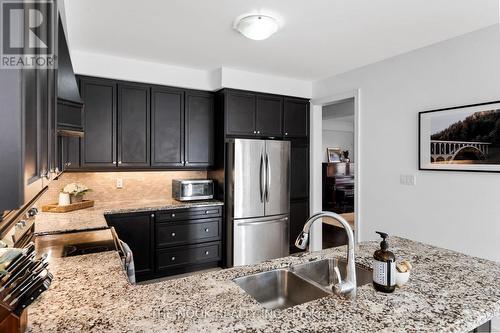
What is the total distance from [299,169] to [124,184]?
244 centimetres

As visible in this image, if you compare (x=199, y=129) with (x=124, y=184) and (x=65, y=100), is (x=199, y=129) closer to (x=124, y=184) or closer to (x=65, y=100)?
(x=124, y=184)

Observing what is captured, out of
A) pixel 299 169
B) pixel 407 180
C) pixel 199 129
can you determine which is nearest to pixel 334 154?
pixel 299 169

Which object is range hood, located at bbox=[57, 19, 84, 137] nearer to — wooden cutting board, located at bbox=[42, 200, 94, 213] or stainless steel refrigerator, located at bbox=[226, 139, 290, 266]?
wooden cutting board, located at bbox=[42, 200, 94, 213]

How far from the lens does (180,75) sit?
12.3 ft

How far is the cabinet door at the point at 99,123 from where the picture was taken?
329 centimetres

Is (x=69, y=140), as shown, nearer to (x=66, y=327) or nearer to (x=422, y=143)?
(x=66, y=327)

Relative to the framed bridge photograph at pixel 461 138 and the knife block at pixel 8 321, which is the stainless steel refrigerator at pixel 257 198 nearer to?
the framed bridge photograph at pixel 461 138

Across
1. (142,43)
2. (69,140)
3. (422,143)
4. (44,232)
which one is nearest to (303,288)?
(44,232)

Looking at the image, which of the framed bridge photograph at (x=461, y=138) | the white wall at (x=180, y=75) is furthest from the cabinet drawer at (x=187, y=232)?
the framed bridge photograph at (x=461, y=138)

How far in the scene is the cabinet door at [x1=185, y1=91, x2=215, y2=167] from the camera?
12.6ft

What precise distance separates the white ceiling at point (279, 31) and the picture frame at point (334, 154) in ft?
17.0

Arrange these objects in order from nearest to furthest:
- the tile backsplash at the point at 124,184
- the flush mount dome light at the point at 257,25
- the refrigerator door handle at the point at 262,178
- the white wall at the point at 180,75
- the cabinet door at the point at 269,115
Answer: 1. the flush mount dome light at the point at 257,25
2. the white wall at the point at 180,75
3. the tile backsplash at the point at 124,184
4. the refrigerator door handle at the point at 262,178
5. the cabinet door at the point at 269,115

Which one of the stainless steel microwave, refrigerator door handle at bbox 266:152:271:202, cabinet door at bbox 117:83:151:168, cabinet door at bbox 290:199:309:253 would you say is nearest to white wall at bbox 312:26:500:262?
cabinet door at bbox 290:199:309:253

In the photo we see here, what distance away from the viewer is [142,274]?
336 centimetres
